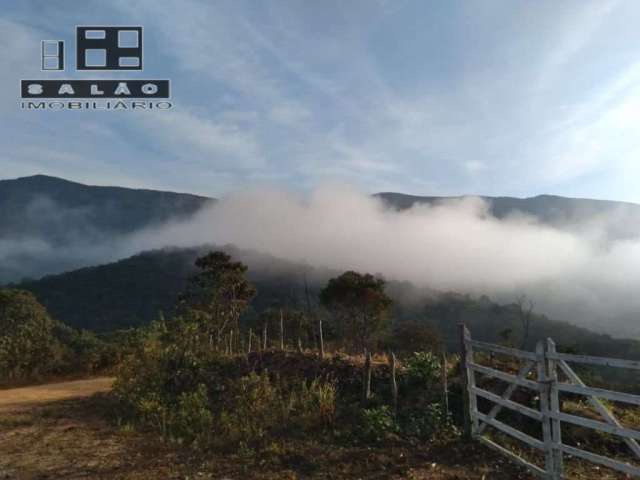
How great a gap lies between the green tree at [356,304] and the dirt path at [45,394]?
27.0m

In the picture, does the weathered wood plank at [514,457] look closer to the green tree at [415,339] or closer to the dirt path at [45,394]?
the dirt path at [45,394]

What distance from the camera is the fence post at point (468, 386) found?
8539 mm

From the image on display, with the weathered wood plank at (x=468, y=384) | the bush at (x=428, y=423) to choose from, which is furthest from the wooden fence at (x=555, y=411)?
the bush at (x=428, y=423)

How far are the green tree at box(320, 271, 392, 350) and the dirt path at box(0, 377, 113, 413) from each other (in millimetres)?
27038

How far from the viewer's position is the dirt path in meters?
13.0

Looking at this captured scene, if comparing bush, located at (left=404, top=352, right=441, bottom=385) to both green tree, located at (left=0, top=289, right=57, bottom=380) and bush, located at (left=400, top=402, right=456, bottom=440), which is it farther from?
green tree, located at (left=0, top=289, right=57, bottom=380)

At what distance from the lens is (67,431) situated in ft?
32.0

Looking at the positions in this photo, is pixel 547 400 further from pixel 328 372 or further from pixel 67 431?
pixel 67 431

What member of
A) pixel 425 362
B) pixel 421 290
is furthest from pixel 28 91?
pixel 421 290

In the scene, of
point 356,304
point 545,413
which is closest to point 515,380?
point 545,413

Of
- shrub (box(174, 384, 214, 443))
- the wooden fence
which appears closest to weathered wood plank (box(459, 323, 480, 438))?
the wooden fence

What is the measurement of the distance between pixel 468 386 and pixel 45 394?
13582 millimetres

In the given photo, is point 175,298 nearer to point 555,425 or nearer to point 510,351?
point 510,351

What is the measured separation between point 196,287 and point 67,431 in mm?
28936
